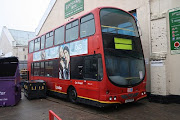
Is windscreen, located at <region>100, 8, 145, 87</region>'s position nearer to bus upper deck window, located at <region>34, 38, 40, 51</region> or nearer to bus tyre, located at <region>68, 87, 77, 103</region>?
bus tyre, located at <region>68, 87, 77, 103</region>

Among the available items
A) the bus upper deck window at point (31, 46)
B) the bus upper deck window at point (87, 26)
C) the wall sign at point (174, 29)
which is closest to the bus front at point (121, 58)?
the bus upper deck window at point (87, 26)

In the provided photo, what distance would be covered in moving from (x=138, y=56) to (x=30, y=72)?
997cm

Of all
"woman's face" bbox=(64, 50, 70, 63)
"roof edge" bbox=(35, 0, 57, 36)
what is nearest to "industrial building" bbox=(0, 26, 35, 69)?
"roof edge" bbox=(35, 0, 57, 36)

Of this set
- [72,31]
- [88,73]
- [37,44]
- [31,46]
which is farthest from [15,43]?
[88,73]

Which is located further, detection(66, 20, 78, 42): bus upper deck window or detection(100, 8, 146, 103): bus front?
detection(66, 20, 78, 42): bus upper deck window

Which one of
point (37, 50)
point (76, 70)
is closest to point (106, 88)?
point (76, 70)

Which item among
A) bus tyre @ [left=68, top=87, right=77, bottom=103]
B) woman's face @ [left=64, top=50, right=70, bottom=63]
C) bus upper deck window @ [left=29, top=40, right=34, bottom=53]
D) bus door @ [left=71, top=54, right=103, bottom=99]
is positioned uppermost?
bus upper deck window @ [left=29, top=40, right=34, bottom=53]

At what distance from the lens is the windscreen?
671 centimetres

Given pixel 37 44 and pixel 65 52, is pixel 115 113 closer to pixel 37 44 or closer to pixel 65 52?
pixel 65 52

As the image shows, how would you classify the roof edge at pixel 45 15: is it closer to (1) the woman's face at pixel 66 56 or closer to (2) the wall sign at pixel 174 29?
(1) the woman's face at pixel 66 56

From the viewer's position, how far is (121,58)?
6988mm

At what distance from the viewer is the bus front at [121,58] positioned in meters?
6.59

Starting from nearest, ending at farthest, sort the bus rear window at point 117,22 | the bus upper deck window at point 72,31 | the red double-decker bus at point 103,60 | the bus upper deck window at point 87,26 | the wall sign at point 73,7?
the red double-decker bus at point 103,60, the bus rear window at point 117,22, the bus upper deck window at point 87,26, the bus upper deck window at point 72,31, the wall sign at point 73,7

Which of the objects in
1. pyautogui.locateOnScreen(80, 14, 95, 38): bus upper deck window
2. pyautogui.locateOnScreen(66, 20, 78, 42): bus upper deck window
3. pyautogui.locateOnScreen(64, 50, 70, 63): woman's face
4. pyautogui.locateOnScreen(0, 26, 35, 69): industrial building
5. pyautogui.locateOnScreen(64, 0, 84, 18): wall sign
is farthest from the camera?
pyautogui.locateOnScreen(0, 26, 35, 69): industrial building
